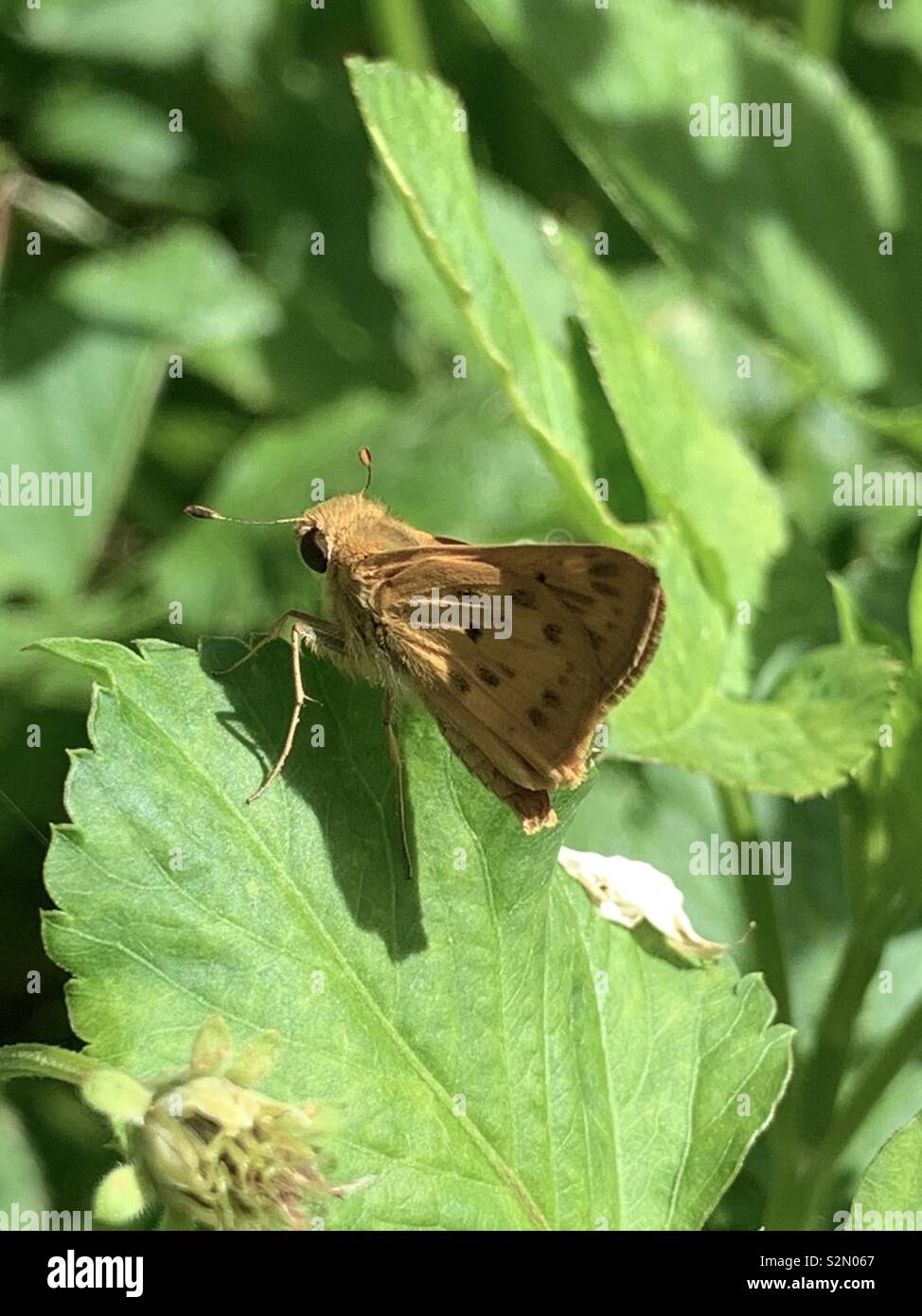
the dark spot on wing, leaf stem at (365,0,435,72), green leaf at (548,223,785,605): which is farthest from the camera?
leaf stem at (365,0,435,72)

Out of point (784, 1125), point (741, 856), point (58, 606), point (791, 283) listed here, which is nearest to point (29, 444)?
point (58, 606)

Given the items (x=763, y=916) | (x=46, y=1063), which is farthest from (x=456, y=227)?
(x=46, y=1063)

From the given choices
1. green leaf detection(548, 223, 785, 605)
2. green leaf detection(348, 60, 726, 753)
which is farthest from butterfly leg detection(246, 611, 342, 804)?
green leaf detection(548, 223, 785, 605)

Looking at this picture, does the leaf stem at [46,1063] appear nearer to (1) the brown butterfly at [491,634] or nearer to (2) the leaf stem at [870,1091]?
(1) the brown butterfly at [491,634]

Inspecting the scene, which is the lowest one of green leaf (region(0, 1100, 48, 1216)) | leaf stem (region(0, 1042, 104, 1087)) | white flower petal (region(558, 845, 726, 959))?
green leaf (region(0, 1100, 48, 1216))

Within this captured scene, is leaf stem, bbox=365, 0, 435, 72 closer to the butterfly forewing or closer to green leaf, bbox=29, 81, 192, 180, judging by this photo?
green leaf, bbox=29, 81, 192, 180

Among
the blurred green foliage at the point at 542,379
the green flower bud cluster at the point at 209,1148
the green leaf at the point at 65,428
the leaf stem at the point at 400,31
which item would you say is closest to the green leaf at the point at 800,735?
the blurred green foliage at the point at 542,379

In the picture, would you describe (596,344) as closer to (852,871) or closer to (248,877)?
(852,871)
